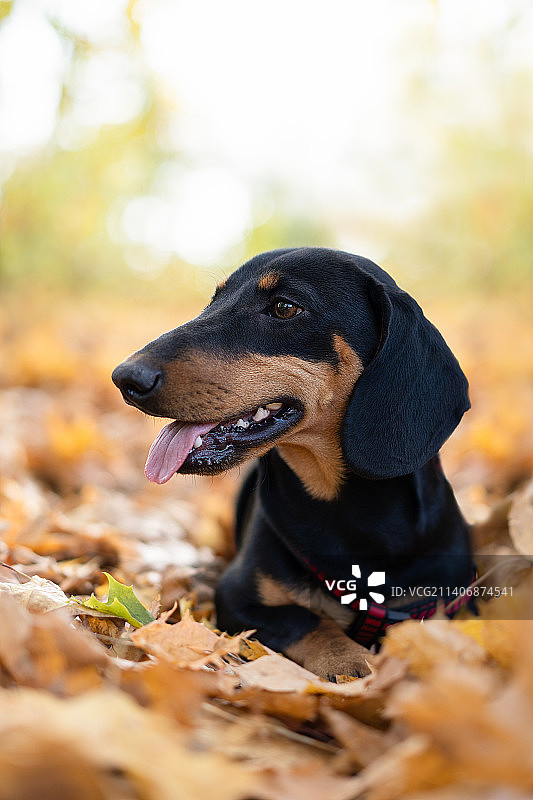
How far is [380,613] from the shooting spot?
2441mm

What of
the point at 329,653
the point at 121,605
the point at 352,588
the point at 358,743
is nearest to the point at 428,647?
the point at 358,743

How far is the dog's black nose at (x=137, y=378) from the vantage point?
2.25m

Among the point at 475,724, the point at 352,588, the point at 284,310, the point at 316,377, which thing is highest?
the point at 284,310

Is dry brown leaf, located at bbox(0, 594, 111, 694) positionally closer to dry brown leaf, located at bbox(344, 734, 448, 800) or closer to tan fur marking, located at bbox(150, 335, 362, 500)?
dry brown leaf, located at bbox(344, 734, 448, 800)

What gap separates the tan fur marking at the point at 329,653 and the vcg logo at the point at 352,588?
0.13 meters

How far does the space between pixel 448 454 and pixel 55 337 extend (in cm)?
566

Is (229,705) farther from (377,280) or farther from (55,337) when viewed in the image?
(55,337)

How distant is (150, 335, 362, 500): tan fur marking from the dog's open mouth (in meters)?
0.04

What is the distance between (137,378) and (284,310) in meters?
0.61

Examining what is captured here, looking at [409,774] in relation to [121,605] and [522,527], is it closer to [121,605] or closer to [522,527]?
[121,605]

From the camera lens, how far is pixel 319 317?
253 cm

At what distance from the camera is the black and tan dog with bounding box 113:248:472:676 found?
2.42 meters

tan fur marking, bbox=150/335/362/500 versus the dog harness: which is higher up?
tan fur marking, bbox=150/335/362/500

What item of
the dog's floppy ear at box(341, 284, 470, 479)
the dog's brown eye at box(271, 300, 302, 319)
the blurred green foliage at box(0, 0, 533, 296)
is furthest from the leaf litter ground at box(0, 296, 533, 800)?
the blurred green foliage at box(0, 0, 533, 296)
